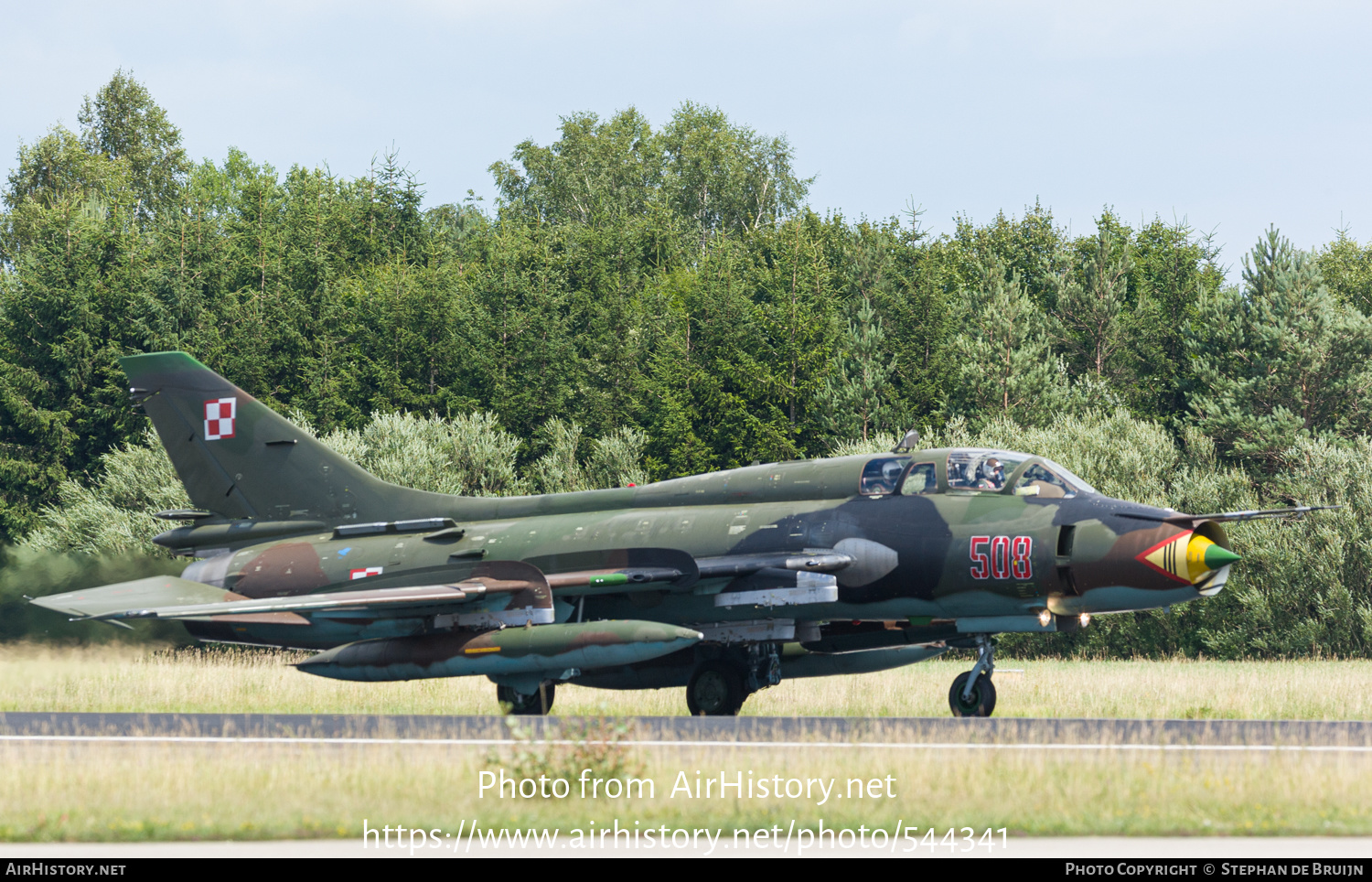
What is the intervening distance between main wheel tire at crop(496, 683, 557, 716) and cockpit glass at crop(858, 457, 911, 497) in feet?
16.6

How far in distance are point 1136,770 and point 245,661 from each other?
866 inches

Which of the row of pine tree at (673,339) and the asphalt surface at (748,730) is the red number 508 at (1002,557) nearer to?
the asphalt surface at (748,730)

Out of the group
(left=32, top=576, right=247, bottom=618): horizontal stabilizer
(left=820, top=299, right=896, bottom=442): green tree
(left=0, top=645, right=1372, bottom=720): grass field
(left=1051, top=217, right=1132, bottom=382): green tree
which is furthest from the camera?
(left=1051, top=217, right=1132, bottom=382): green tree

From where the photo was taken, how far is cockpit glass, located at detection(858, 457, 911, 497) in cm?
1902

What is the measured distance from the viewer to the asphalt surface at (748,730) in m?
14.4

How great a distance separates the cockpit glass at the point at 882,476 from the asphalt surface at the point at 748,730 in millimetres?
3232

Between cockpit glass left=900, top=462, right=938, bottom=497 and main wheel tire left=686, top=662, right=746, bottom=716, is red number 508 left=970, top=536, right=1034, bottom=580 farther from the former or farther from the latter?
main wheel tire left=686, top=662, right=746, bottom=716

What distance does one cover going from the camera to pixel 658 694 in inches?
889

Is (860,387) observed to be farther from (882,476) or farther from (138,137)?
(138,137)

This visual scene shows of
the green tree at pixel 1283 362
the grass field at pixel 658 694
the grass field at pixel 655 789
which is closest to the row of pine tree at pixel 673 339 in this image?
the green tree at pixel 1283 362

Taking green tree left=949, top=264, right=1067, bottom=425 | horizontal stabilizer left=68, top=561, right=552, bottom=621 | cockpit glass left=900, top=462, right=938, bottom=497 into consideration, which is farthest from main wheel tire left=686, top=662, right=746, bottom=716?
green tree left=949, top=264, right=1067, bottom=425

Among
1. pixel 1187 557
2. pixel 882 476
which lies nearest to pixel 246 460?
pixel 882 476

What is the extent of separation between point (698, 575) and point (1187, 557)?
20.2 feet

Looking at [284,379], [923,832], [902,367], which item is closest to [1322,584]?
[902,367]
